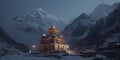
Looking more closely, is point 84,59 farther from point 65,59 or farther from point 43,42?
point 43,42

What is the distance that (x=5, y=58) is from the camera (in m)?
79.3

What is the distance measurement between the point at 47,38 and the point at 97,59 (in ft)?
147

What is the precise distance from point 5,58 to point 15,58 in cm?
254

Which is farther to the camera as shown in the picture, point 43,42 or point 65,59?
point 43,42

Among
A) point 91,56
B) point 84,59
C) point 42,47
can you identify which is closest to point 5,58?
point 84,59

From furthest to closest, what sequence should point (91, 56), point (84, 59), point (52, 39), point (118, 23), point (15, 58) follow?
point (118, 23) < point (52, 39) < point (91, 56) < point (84, 59) < point (15, 58)

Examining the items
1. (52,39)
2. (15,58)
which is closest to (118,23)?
(52,39)

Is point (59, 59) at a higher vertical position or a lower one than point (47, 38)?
lower

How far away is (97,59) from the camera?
87.5 m

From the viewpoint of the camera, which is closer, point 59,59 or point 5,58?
point 5,58

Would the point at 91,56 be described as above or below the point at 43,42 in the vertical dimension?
below

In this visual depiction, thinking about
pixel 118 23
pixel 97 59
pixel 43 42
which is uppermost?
pixel 118 23

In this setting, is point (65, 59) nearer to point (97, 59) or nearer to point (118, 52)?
point (97, 59)

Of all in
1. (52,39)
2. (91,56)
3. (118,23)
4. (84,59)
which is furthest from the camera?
(118,23)
